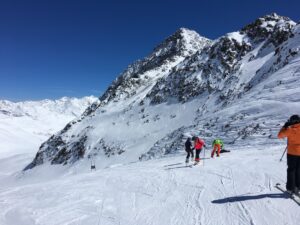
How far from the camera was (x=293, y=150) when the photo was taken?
720 cm

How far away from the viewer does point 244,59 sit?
4616cm

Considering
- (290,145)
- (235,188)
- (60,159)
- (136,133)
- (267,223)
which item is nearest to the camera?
(267,223)

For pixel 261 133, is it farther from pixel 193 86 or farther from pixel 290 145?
pixel 193 86

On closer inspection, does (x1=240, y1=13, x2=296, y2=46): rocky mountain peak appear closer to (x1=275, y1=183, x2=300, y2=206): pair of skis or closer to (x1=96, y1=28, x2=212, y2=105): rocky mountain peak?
(x1=96, y1=28, x2=212, y2=105): rocky mountain peak

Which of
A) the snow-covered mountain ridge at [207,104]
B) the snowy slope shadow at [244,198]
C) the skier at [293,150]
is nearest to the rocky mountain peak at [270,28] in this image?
the snow-covered mountain ridge at [207,104]

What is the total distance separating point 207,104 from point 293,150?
118 feet

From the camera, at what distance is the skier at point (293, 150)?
7.11 m

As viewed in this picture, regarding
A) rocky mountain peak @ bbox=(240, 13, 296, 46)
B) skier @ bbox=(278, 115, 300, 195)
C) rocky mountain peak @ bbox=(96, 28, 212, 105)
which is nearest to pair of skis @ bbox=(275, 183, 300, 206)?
skier @ bbox=(278, 115, 300, 195)

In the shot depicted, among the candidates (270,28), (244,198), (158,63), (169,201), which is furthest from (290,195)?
(158,63)

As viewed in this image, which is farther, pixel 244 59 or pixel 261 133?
pixel 244 59

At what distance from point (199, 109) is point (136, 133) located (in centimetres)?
1275

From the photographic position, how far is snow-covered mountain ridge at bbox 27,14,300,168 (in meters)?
25.0

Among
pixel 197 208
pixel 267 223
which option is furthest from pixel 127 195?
pixel 267 223

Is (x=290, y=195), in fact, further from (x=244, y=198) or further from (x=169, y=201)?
(x=169, y=201)
